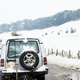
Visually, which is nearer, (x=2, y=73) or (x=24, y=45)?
(x=2, y=73)

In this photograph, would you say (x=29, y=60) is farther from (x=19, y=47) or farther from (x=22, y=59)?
(x=19, y=47)

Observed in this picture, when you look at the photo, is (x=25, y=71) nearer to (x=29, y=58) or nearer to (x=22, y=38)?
(x=29, y=58)

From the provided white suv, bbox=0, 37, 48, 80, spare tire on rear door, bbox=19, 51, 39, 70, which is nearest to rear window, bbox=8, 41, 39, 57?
white suv, bbox=0, 37, 48, 80

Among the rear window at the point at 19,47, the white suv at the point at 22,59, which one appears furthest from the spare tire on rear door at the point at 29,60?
the rear window at the point at 19,47

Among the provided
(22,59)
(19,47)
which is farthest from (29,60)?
(19,47)

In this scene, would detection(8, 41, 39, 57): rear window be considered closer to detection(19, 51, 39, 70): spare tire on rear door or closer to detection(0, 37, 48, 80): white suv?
detection(0, 37, 48, 80): white suv

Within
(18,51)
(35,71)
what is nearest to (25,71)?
(35,71)

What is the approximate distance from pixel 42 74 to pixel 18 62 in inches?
43.4

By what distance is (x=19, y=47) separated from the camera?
23.9 feet

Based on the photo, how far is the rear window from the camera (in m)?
7.03

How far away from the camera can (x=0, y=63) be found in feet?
22.8

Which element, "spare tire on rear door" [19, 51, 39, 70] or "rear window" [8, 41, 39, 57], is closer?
"spare tire on rear door" [19, 51, 39, 70]

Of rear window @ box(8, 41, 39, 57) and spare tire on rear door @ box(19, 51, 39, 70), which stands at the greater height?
rear window @ box(8, 41, 39, 57)

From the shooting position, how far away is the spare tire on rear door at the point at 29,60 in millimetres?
6605
